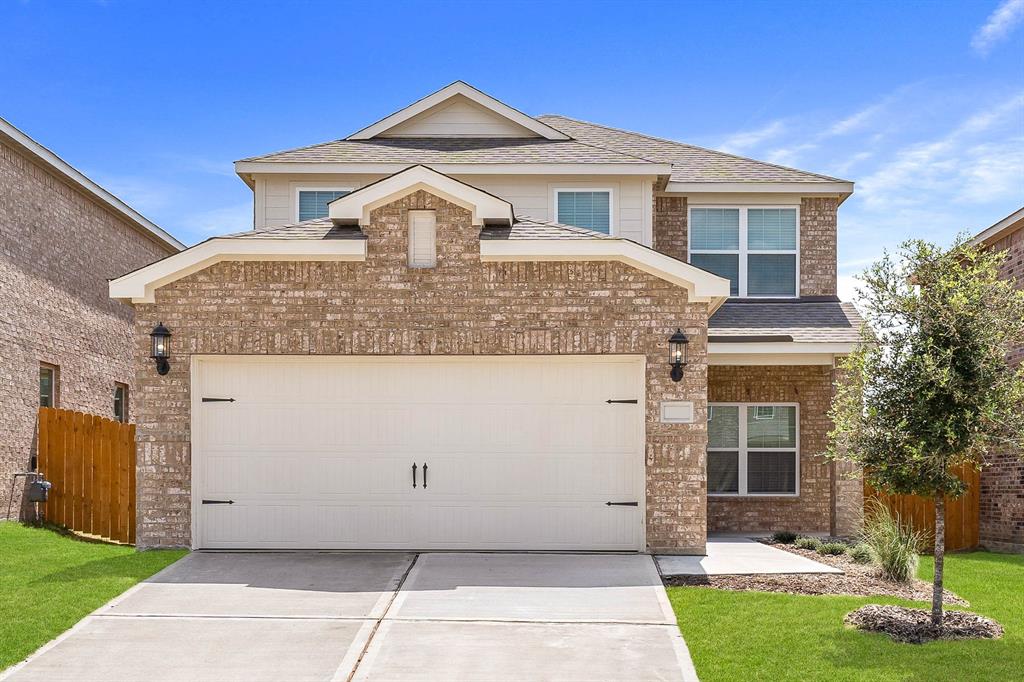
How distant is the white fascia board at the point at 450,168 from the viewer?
14.6 meters

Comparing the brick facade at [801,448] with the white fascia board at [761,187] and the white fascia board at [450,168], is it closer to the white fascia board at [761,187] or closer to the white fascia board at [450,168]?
the white fascia board at [761,187]

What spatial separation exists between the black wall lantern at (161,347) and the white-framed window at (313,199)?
4.32 m

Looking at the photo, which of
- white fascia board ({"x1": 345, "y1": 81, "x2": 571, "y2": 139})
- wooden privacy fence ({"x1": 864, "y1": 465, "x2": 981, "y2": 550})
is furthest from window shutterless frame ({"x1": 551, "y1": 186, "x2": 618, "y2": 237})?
wooden privacy fence ({"x1": 864, "y1": 465, "x2": 981, "y2": 550})

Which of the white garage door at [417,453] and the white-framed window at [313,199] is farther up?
the white-framed window at [313,199]

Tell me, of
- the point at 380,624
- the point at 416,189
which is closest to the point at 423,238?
the point at 416,189

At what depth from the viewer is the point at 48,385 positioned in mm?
16594

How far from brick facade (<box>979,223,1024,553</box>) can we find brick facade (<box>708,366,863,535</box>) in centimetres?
236

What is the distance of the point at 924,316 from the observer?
801 cm

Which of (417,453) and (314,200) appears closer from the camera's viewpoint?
(417,453)

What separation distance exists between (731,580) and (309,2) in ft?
33.8

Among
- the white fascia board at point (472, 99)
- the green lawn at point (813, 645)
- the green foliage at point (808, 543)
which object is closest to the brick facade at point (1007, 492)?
the green foliage at point (808, 543)

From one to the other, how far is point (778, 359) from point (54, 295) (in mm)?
12253

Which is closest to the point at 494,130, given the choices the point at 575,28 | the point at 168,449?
the point at 575,28

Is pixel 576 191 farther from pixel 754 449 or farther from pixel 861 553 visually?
pixel 861 553
